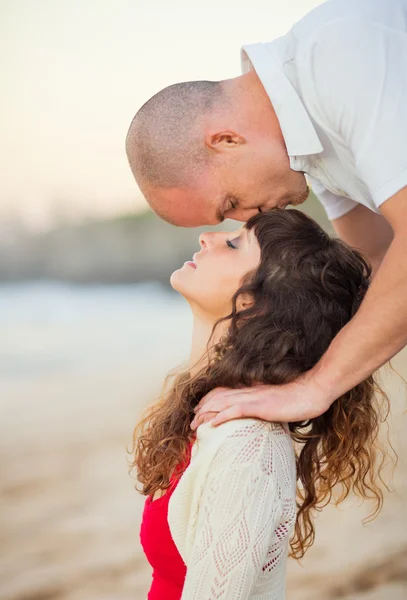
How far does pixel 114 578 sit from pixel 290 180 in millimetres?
2303

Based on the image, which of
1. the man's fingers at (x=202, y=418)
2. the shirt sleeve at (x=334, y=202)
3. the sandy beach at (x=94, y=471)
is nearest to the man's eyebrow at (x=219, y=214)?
the shirt sleeve at (x=334, y=202)

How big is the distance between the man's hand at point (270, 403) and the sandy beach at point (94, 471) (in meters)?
2.02

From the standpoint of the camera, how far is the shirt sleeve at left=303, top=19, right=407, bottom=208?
142 cm

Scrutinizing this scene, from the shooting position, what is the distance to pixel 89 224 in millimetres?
6609

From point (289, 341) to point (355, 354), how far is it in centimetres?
19

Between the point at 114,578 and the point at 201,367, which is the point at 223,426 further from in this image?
the point at 114,578

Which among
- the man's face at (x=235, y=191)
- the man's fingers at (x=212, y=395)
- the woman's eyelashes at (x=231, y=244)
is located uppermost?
the man's face at (x=235, y=191)

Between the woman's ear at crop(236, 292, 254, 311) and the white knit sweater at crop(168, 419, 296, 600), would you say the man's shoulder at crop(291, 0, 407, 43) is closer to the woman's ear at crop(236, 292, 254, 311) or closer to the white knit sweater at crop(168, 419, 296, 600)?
the woman's ear at crop(236, 292, 254, 311)

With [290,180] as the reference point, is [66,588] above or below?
below

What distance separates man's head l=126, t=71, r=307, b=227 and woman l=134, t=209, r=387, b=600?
0.09 metres

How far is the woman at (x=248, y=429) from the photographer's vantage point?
133 cm

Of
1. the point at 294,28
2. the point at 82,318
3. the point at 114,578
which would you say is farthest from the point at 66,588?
the point at 82,318

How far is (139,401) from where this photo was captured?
557 cm

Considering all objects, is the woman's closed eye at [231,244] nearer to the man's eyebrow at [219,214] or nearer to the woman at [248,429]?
the woman at [248,429]
